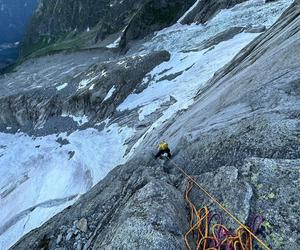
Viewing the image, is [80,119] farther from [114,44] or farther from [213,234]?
[213,234]

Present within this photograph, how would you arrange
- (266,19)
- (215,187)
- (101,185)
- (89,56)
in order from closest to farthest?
(215,187), (101,185), (266,19), (89,56)

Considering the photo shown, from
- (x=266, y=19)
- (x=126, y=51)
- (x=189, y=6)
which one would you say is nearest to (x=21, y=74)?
(x=126, y=51)

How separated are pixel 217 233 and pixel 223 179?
201 cm

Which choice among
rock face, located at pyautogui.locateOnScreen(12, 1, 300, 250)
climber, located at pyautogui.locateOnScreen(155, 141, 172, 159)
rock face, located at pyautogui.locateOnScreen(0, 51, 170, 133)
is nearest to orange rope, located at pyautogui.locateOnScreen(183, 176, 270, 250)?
rock face, located at pyautogui.locateOnScreen(12, 1, 300, 250)

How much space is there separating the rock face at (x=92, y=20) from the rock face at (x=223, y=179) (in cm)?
5852

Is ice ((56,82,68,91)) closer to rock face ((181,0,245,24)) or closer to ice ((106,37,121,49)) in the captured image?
ice ((106,37,121,49))

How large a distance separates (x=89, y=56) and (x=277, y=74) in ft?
235

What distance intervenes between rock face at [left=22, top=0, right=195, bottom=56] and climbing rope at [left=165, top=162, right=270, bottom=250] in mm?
65053

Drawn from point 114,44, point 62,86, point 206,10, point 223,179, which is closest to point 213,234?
point 223,179

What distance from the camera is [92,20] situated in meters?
134

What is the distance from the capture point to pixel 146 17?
241 ft

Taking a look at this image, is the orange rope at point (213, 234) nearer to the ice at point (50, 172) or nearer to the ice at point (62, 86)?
the ice at point (50, 172)

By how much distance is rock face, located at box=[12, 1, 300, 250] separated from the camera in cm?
957

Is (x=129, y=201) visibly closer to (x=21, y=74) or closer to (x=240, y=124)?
(x=240, y=124)
